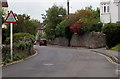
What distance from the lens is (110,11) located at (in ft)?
152

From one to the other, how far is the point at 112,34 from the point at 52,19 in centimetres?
3310

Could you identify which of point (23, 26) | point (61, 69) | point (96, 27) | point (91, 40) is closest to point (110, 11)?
point (96, 27)

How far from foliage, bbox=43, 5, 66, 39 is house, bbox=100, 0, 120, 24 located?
20693 mm

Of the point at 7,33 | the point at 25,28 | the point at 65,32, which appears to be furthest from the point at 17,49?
the point at 65,32

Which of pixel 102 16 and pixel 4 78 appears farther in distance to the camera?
pixel 102 16

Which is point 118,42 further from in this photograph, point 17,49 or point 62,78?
point 62,78

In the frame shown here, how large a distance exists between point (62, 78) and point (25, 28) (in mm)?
28719

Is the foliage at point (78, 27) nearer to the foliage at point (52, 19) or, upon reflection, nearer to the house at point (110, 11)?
the house at point (110, 11)

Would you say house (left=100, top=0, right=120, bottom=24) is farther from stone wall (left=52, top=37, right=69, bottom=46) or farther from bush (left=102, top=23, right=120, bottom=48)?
A: stone wall (left=52, top=37, right=69, bottom=46)

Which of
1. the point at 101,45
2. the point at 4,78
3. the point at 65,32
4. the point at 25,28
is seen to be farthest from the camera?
the point at 65,32

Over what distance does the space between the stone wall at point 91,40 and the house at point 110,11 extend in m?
3.60

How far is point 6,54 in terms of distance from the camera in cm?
2061

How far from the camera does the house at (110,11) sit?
45.2 metres

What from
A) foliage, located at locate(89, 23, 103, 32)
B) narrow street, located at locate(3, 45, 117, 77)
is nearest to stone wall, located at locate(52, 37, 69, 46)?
foliage, located at locate(89, 23, 103, 32)
